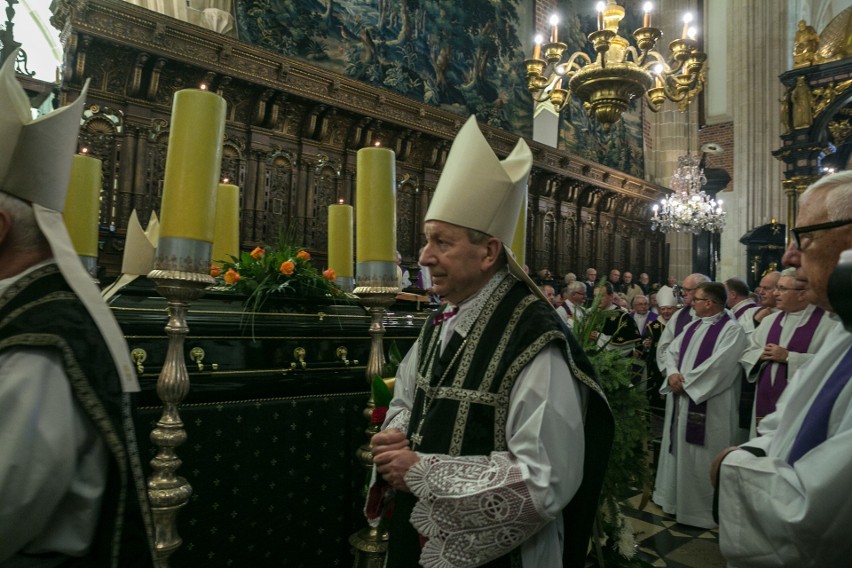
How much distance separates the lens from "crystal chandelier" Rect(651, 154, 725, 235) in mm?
13359

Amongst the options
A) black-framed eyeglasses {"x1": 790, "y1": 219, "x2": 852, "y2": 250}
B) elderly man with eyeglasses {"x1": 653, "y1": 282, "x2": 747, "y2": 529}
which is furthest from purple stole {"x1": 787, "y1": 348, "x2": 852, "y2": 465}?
elderly man with eyeglasses {"x1": 653, "y1": 282, "x2": 747, "y2": 529}

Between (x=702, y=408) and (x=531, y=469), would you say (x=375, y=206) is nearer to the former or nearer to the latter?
(x=531, y=469)

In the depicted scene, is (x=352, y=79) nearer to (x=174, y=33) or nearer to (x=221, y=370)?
(x=174, y=33)

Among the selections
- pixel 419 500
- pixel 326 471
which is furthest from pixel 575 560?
pixel 326 471

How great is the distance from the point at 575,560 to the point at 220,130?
1.70 metres

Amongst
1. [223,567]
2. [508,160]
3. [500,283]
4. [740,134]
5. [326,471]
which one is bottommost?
[223,567]

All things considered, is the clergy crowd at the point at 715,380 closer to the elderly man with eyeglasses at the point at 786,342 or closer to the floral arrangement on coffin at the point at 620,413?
the elderly man with eyeglasses at the point at 786,342

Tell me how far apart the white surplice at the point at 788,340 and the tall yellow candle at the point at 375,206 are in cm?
278

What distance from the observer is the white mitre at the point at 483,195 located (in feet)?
5.24

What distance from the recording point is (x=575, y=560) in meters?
1.48

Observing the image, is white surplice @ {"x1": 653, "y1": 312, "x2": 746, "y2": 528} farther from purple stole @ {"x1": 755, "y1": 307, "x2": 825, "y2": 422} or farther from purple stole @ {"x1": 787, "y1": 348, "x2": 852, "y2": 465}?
purple stole @ {"x1": 787, "y1": 348, "x2": 852, "y2": 465}

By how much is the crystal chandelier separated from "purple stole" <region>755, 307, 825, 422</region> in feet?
33.6

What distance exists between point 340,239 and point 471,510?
6.67ft

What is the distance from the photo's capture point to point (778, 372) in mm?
3887
